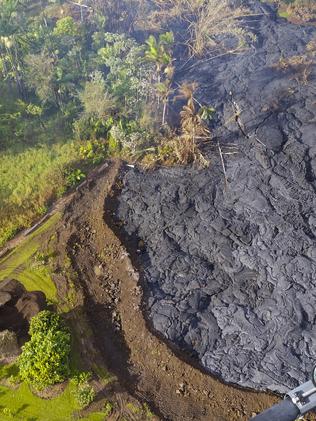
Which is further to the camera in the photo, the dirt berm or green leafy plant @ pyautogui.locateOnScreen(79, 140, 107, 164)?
green leafy plant @ pyautogui.locateOnScreen(79, 140, 107, 164)

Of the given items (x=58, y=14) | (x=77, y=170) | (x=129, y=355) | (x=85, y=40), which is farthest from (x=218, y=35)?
(x=129, y=355)

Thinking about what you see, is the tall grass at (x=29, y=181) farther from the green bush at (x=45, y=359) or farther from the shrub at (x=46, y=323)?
the green bush at (x=45, y=359)

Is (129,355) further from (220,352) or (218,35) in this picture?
(218,35)

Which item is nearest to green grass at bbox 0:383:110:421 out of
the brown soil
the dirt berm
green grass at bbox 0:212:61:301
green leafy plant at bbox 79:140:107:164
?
the brown soil

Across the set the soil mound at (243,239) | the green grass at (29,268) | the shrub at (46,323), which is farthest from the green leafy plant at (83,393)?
the green grass at (29,268)

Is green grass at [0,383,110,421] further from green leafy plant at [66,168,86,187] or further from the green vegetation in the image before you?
green leafy plant at [66,168,86,187]
